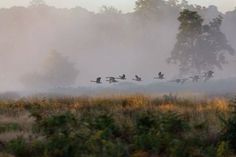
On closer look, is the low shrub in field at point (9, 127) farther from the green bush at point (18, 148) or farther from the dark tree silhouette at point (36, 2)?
the dark tree silhouette at point (36, 2)

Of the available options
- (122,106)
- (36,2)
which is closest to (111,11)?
(36,2)

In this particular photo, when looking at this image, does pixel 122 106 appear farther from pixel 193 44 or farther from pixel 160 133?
pixel 193 44

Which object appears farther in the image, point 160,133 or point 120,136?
point 120,136

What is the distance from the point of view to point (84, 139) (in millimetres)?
16000

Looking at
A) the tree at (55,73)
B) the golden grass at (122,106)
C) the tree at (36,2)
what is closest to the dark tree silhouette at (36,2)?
the tree at (36,2)

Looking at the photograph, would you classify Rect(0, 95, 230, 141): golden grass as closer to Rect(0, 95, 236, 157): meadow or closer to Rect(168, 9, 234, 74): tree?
Rect(0, 95, 236, 157): meadow

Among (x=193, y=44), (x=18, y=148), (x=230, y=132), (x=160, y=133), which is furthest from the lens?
(x=193, y=44)

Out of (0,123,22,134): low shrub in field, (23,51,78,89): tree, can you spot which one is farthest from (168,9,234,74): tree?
(0,123,22,134): low shrub in field

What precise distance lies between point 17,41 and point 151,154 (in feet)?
401

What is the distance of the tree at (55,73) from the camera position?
81.9 metres

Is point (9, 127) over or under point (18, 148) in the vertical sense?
over

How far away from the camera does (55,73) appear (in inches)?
3290

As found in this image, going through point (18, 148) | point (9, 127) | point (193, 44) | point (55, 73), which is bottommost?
point (18, 148)

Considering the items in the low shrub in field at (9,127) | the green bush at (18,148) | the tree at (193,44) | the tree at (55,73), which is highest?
the tree at (193,44)
